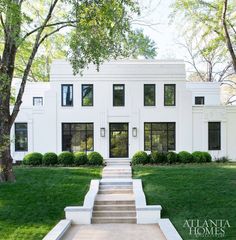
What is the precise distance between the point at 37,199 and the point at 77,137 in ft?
34.4

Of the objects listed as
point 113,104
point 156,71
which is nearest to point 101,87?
point 113,104

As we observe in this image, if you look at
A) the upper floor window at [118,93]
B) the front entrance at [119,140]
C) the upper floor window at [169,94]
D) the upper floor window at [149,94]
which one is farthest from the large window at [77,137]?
the upper floor window at [169,94]

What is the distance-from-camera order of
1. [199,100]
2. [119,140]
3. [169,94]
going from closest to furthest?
[119,140], [169,94], [199,100]

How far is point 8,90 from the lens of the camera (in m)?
13.1

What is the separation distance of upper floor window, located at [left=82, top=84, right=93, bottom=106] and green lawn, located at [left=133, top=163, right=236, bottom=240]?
303 inches

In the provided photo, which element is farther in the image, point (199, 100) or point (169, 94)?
point (199, 100)

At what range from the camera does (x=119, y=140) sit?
21.6 meters

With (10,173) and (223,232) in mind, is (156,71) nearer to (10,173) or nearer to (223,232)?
(10,173)

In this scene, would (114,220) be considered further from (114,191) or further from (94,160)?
(94,160)

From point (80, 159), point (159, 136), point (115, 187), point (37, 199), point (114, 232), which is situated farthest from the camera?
point (159, 136)

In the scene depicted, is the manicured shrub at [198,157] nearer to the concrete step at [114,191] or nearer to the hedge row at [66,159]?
the hedge row at [66,159]

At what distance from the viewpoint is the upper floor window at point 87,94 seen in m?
21.9

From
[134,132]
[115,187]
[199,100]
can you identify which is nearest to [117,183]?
[115,187]

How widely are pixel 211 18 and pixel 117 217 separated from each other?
9.80m
